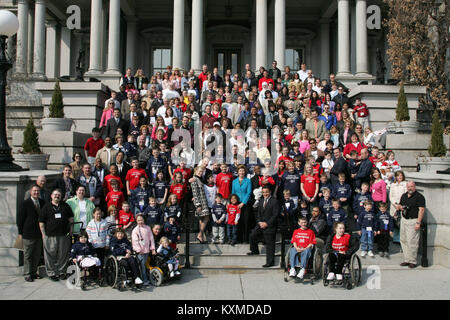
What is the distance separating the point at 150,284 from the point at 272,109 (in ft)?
25.7

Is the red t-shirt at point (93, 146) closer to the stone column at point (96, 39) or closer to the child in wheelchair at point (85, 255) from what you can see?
the child in wheelchair at point (85, 255)

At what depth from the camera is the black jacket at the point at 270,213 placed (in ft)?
32.1

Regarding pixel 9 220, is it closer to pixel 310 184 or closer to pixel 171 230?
pixel 171 230

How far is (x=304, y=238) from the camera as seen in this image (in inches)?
355

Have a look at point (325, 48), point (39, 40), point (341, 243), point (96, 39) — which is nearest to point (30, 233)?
point (341, 243)

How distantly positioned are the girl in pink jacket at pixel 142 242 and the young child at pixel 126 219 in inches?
27.9

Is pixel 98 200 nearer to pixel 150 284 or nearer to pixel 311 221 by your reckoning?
pixel 150 284

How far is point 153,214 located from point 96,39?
15759 millimetres

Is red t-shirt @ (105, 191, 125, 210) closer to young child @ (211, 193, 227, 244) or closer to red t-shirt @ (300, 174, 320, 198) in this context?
young child @ (211, 193, 227, 244)

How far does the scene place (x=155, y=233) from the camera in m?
9.12

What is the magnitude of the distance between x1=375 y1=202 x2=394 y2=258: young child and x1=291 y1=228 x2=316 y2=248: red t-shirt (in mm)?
1863

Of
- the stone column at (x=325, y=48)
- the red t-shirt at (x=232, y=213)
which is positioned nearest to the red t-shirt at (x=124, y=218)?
the red t-shirt at (x=232, y=213)

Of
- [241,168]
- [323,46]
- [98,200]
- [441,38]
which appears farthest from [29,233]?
[323,46]

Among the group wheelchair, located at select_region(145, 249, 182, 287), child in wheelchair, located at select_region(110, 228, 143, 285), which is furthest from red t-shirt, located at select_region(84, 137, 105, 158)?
wheelchair, located at select_region(145, 249, 182, 287)
